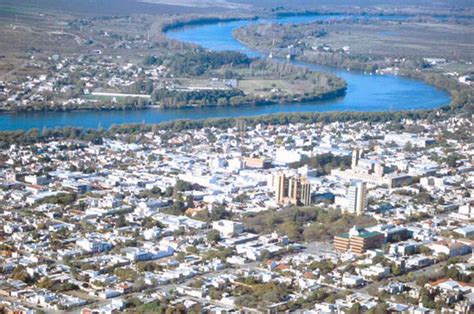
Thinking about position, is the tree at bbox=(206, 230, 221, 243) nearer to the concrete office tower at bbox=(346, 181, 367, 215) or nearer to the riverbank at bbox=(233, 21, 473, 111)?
the concrete office tower at bbox=(346, 181, 367, 215)

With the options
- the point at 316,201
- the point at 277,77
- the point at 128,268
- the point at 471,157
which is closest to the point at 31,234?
the point at 128,268

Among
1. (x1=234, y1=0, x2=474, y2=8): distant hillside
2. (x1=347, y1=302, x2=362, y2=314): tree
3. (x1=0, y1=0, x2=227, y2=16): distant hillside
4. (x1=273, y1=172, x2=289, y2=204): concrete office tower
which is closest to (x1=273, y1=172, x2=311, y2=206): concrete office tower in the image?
(x1=273, y1=172, x2=289, y2=204): concrete office tower

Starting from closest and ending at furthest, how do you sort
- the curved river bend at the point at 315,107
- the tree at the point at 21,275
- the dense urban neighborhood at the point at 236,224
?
the dense urban neighborhood at the point at 236,224, the tree at the point at 21,275, the curved river bend at the point at 315,107

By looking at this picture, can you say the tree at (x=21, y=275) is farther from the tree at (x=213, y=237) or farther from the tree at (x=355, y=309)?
the tree at (x=355, y=309)

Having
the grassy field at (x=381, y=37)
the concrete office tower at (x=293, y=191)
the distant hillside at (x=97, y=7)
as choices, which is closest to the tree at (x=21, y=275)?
the concrete office tower at (x=293, y=191)

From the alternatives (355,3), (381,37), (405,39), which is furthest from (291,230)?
(355,3)

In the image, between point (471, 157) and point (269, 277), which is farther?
point (471, 157)

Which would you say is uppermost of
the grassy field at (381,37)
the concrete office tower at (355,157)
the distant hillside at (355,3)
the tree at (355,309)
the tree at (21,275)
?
the tree at (355,309)

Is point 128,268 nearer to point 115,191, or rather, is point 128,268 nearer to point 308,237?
point 308,237
